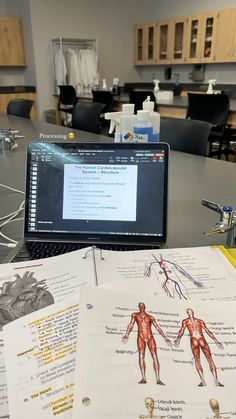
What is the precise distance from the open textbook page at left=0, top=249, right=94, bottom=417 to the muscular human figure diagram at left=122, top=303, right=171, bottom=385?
13 centimetres

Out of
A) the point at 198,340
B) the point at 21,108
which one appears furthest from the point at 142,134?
the point at 21,108

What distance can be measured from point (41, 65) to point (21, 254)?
522 cm

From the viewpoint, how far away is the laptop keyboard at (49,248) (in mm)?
703

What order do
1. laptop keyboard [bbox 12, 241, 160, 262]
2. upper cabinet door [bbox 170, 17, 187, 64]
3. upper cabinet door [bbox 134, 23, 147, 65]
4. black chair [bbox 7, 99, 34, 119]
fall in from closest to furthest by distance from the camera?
laptop keyboard [bbox 12, 241, 160, 262] < black chair [bbox 7, 99, 34, 119] < upper cabinet door [bbox 170, 17, 187, 64] < upper cabinet door [bbox 134, 23, 147, 65]

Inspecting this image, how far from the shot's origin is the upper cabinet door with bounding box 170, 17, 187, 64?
16.9 ft

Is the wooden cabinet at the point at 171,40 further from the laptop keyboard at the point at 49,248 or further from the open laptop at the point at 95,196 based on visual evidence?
the laptop keyboard at the point at 49,248

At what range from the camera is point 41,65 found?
5.19m

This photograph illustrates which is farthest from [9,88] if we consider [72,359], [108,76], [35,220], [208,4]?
[72,359]

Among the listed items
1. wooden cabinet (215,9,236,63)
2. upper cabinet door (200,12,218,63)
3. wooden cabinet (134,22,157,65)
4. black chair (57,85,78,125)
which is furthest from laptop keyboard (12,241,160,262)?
wooden cabinet (134,22,157,65)

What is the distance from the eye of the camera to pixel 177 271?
0.62 m

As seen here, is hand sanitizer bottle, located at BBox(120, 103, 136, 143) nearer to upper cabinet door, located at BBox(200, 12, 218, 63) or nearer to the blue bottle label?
the blue bottle label

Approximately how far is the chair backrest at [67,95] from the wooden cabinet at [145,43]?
193cm

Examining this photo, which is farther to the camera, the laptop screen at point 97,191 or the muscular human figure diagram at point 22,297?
the laptop screen at point 97,191

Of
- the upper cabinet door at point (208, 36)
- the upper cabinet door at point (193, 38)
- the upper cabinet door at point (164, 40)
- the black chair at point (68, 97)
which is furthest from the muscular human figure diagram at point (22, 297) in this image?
the upper cabinet door at point (164, 40)
